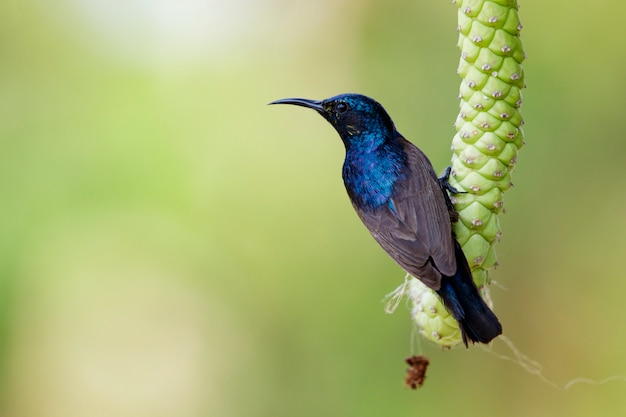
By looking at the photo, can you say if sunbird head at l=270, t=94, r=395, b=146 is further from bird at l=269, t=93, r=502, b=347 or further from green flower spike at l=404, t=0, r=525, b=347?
green flower spike at l=404, t=0, r=525, b=347

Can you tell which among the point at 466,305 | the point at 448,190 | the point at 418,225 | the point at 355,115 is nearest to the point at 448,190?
the point at 448,190

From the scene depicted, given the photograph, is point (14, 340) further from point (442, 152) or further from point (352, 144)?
point (352, 144)

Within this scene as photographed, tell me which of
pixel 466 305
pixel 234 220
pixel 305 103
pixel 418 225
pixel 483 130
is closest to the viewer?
pixel 483 130

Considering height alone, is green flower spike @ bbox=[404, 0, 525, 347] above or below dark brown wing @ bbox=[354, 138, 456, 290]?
above

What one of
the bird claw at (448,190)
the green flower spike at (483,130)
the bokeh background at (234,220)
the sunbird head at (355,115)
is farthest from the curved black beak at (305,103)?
the bokeh background at (234,220)

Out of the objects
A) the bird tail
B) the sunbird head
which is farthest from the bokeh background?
the bird tail

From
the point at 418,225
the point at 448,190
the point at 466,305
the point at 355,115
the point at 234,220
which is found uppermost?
the point at 355,115

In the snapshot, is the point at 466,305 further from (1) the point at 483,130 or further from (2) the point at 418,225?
(1) the point at 483,130
